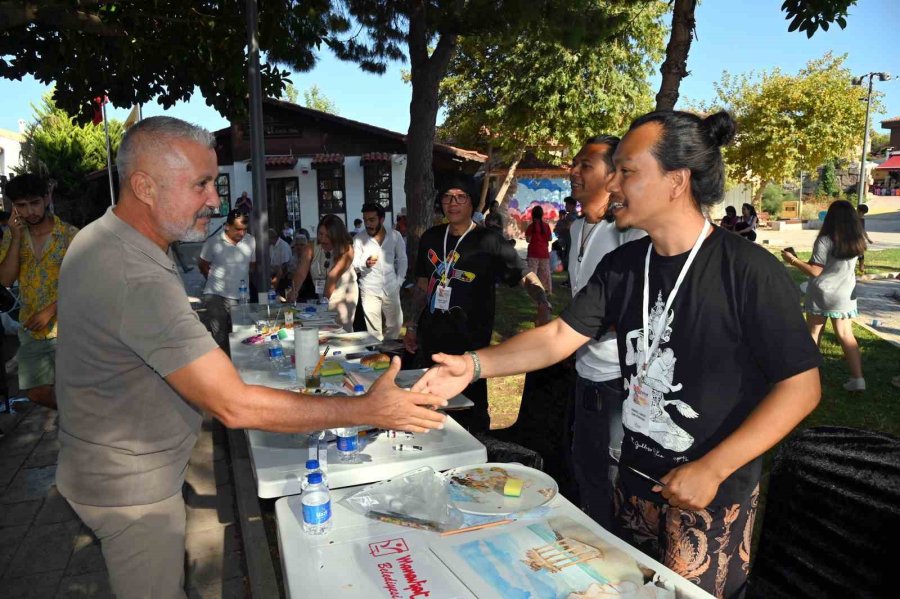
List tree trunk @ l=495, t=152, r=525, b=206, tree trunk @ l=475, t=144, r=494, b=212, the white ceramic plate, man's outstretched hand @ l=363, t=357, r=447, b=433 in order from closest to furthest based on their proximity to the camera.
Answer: the white ceramic plate, man's outstretched hand @ l=363, t=357, r=447, b=433, tree trunk @ l=475, t=144, r=494, b=212, tree trunk @ l=495, t=152, r=525, b=206

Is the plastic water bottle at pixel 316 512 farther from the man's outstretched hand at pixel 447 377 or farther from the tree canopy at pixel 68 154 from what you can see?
the tree canopy at pixel 68 154

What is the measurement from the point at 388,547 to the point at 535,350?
84cm

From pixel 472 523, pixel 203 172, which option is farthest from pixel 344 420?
pixel 203 172

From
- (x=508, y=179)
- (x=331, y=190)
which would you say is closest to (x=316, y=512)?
(x=331, y=190)

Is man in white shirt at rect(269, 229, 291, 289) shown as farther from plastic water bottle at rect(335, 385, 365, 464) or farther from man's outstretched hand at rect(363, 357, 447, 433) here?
man's outstretched hand at rect(363, 357, 447, 433)

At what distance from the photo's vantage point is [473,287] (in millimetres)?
4031

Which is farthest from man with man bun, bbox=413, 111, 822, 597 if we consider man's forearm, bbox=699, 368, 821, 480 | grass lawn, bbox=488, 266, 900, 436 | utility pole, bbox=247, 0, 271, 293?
utility pole, bbox=247, 0, 271, 293

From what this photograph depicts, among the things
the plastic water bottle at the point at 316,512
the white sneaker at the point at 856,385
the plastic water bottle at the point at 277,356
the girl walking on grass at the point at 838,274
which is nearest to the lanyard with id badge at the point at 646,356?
the plastic water bottle at the point at 316,512

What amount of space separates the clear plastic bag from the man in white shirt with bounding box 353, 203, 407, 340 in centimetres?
467

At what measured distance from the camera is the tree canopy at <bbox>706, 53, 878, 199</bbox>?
2377 centimetres

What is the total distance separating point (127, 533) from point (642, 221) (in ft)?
5.95

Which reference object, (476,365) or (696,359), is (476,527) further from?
(696,359)

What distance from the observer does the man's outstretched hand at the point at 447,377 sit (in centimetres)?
220

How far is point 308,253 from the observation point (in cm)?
718
